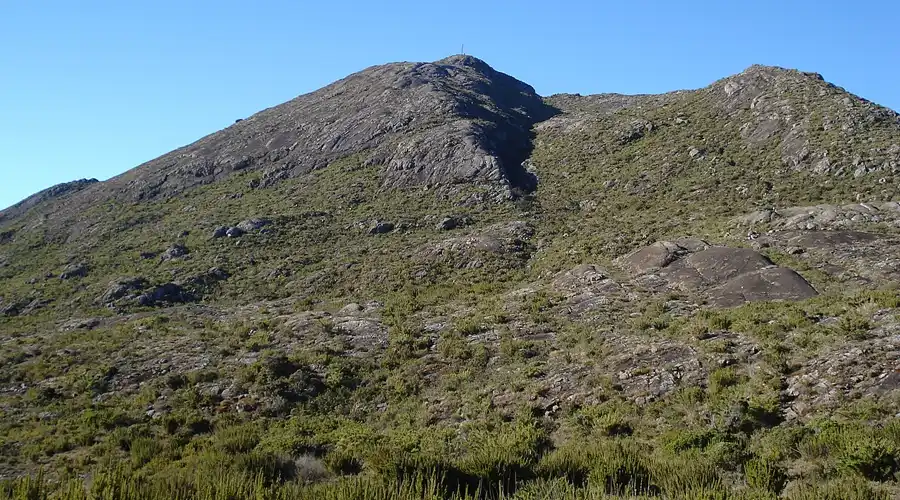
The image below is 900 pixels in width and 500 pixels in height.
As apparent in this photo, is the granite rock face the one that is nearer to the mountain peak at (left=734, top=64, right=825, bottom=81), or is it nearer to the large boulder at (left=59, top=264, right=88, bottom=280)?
the large boulder at (left=59, top=264, right=88, bottom=280)

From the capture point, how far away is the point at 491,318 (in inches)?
892

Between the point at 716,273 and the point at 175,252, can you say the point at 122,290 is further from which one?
the point at 716,273

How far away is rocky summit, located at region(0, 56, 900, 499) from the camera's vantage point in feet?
33.8

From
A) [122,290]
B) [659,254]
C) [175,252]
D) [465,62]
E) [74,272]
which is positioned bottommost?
[659,254]

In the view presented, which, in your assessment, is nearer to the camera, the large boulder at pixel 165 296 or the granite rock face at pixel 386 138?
the large boulder at pixel 165 296

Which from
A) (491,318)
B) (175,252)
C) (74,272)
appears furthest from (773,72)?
(74,272)

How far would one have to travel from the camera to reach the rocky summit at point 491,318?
10.3 meters

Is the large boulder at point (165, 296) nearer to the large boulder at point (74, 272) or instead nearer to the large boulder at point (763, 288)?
the large boulder at point (74, 272)

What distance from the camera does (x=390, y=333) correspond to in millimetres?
22766

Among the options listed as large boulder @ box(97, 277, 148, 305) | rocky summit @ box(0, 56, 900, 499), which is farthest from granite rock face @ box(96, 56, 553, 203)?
large boulder @ box(97, 277, 148, 305)

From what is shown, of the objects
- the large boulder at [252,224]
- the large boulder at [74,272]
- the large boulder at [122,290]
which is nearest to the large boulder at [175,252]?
the large boulder at [252,224]

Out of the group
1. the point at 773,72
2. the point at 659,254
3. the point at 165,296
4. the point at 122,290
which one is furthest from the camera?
the point at 773,72

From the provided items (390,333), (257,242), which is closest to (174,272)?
(257,242)

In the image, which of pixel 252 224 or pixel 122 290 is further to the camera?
pixel 252 224
